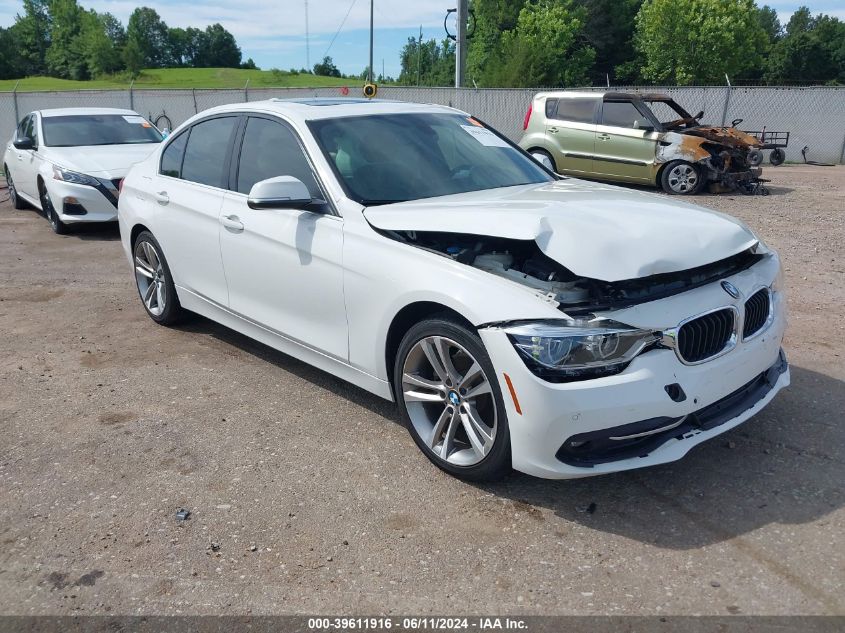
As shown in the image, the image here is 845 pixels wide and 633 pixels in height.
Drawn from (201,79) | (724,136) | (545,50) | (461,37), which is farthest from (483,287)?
(201,79)

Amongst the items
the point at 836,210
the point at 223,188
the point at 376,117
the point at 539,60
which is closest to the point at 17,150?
the point at 223,188

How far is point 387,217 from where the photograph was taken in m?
3.77

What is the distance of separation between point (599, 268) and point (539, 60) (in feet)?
182

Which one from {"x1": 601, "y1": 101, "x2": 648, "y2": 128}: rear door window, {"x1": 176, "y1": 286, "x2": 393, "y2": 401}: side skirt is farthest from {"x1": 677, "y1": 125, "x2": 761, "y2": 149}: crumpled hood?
{"x1": 176, "y1": 286, "x2": 393, "y2": 401}: side skirt

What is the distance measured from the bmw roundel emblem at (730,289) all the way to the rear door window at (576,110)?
11005mm

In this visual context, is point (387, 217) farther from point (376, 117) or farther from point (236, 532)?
point (236, 532)

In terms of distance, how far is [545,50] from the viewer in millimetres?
59188

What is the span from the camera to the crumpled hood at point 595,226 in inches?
123

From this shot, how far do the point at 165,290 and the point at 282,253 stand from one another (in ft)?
6.34

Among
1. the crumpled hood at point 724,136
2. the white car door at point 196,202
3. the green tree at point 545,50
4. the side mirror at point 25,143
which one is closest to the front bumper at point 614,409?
the white car door at point 196,202

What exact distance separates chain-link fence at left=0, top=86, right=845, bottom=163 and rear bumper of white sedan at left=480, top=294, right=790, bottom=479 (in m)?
19.3

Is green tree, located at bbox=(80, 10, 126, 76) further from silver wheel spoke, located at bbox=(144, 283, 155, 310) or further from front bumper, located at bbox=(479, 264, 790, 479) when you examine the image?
front bumper, located at bbox=(479, 264, 790, 479)

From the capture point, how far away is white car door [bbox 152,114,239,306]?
16.1ft

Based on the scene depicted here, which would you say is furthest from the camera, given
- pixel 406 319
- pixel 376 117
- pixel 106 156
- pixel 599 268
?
pixel 106 156
